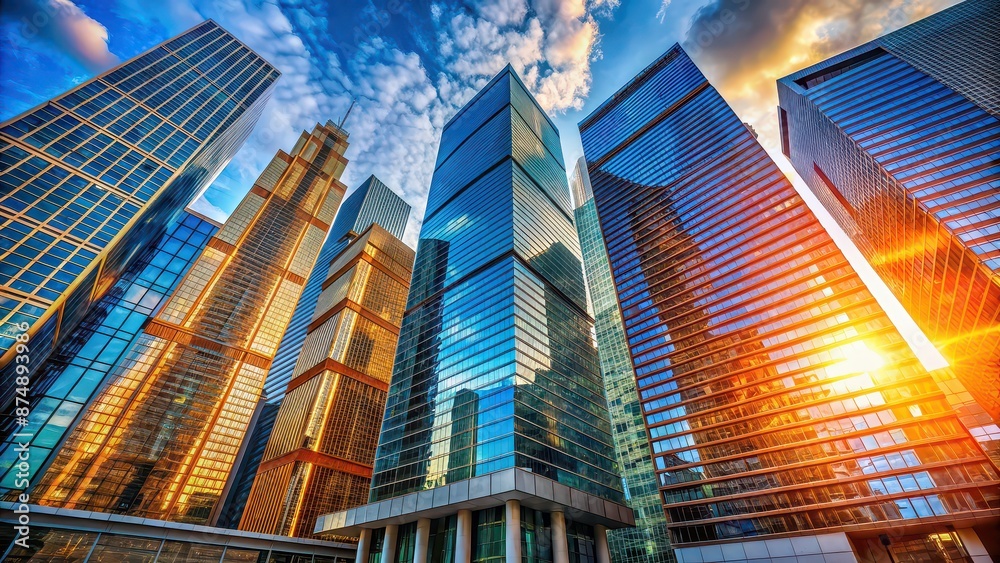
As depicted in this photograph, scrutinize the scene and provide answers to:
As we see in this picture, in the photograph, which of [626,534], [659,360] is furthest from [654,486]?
[659,360]

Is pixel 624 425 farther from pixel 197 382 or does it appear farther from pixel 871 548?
pixel 197 382

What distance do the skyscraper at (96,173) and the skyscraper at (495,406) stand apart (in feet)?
131

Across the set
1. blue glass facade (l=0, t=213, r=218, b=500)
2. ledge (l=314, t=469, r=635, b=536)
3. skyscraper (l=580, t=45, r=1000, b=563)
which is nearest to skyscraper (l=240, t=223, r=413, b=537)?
ledge (l=314, t=469, r=635, b=536)

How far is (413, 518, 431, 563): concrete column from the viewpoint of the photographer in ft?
134

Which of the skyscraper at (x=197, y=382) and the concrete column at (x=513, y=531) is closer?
the concrete column at (x=513, y=531)

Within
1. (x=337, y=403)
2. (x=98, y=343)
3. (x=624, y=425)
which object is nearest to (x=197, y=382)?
(x=98, y=343)

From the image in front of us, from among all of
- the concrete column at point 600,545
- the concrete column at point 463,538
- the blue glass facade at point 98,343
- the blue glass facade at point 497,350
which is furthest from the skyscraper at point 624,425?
the blue glass facade at point 98,343

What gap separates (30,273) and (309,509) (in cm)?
5059

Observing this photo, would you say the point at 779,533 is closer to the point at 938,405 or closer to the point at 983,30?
the point at 938,405

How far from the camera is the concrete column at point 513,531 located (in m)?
34.6

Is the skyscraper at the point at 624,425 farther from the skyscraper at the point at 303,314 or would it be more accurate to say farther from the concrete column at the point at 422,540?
the skyscraper at the point at 303,314

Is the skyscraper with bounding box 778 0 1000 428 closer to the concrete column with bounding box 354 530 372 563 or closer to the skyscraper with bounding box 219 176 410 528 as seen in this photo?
the concrete column with bounding box 354 530 372 563

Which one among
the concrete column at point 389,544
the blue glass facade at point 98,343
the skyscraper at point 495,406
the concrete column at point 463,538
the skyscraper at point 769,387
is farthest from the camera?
the blue glass facade at point 98,343

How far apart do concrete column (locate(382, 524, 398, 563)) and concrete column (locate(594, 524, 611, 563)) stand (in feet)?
73.9
